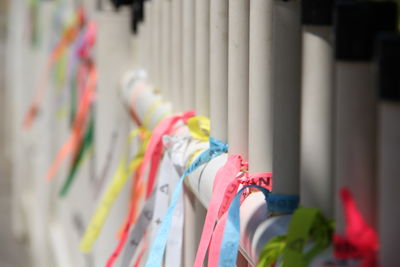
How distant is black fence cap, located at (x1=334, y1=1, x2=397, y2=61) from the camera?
0.51 m

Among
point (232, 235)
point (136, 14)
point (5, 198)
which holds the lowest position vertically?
point (5, 198)

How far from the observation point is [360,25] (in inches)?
20.3

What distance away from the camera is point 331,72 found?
593mm

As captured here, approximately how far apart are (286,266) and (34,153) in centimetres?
280

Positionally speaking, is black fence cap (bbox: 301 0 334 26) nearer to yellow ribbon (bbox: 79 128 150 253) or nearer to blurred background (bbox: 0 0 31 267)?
yellow ribbon (bbox: 79 128 150 253)

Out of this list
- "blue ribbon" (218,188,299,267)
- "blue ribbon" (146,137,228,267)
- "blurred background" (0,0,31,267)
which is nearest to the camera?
"blue ribbon" (218,188,299,267)

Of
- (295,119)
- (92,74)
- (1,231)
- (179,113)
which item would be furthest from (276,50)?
(1,231)

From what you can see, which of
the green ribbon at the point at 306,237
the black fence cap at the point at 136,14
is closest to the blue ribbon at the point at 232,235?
the green ribbon at the point at 306,237

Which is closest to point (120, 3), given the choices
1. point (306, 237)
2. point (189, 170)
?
point (189, 170)

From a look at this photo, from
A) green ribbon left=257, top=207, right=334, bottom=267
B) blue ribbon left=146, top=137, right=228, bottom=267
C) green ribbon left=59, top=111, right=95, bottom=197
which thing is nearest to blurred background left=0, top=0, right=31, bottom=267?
green ribbon left=59, top=111, right=95, bottom=197

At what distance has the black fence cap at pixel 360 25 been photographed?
0.51 metres

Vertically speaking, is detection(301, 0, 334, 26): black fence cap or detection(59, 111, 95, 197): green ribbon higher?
detection(301, 0, 334, 26): black fence cap

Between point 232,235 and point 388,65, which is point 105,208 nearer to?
point 232,235

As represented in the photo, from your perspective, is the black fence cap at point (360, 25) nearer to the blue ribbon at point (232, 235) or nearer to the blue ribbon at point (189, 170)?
the blue ribbon at point (232, 235)
